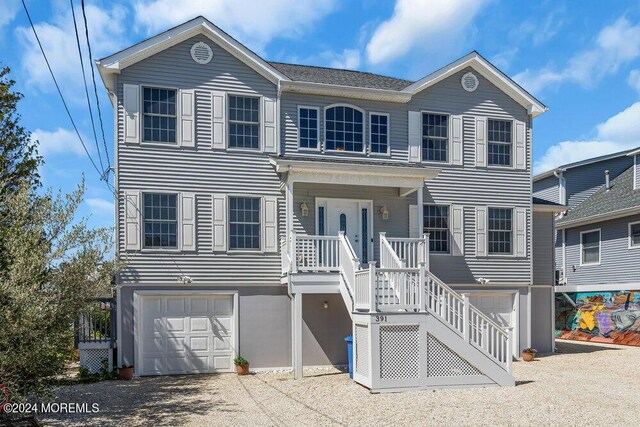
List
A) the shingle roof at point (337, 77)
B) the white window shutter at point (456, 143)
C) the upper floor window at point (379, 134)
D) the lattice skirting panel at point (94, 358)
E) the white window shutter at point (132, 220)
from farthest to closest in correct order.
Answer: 1. the white window shutter at point (456, 143)
2. the shingle roof at point (337, 77)
3. the upper floor window at point (379, 134)
4. the white window shutter at point (132, 220)
5. the lattice skirting panel at point (94, 358)

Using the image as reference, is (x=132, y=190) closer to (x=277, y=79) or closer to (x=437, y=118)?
(x=277, y=79)

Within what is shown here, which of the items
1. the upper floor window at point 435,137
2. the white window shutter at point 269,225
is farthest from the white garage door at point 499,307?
the white window shutter at point 269,225

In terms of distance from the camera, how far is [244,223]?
49.2 feet

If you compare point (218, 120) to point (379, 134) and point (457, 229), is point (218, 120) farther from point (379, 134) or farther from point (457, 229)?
point (457, 229)

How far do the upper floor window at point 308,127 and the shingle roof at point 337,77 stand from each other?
89 centimetres

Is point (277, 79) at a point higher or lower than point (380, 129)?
higher

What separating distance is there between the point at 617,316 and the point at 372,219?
1109cm

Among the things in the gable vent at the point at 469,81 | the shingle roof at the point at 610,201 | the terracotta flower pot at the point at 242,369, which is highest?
the gable vent at the point at 469,81

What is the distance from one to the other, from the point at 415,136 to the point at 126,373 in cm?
959

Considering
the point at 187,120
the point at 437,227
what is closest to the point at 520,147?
the point at 437,227

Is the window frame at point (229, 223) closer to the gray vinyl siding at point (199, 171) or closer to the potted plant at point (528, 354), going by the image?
the gray vinyl siding at point (199, 171)

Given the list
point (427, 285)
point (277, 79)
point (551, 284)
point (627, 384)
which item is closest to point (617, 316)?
point (551, 284)

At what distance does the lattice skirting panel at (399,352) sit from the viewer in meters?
11.6

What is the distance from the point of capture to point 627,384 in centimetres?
1262
